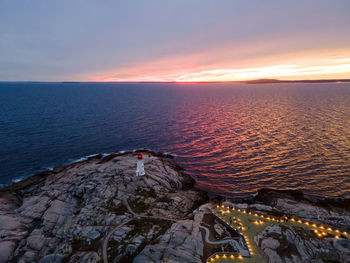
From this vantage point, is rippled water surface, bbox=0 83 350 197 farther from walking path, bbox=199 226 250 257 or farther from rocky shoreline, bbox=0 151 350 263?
walking path, bbox=199 226 250 257

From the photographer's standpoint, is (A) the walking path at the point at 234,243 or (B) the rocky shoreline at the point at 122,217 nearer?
(A) the walking path at the point at 234,243

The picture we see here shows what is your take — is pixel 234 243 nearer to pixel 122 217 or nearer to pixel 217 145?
pixel 122 217

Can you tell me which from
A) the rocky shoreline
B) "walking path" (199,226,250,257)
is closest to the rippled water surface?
the rocky shoreline

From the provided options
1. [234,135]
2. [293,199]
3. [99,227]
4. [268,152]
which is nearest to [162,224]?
[99,227]

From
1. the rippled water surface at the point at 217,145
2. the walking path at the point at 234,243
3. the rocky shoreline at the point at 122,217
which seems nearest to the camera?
the walking path at the point at 234,243

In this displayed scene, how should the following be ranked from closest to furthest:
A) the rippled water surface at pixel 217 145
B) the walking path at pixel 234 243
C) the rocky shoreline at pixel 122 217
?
the walking path at pixel 234 243
the rocky shoreline at pixel 122 217
the rippled water surface at pixel 217 145

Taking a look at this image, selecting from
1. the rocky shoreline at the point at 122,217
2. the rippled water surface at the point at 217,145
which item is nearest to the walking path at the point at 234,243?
the rocky shoreline at the point at 122,217

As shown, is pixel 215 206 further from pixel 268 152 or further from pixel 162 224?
pixel 268 152

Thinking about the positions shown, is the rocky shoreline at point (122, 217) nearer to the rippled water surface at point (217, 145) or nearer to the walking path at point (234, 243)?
the walking path at point (234, 243)
